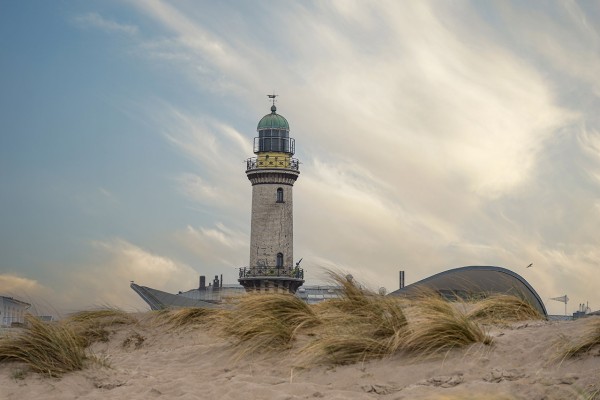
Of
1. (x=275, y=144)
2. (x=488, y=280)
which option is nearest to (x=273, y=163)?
(x=275, y=144)

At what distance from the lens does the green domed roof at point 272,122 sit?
6688 centimetres

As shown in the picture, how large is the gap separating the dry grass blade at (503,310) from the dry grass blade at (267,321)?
2093 millimetres

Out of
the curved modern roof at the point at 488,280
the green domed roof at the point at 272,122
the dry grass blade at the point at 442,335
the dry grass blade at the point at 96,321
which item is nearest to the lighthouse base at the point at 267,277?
the green domed roof at the point at 272,122

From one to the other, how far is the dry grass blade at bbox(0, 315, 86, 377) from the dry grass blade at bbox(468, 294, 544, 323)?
16.4 ft

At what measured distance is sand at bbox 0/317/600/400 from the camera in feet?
25.6

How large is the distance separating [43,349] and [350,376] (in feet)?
13.5

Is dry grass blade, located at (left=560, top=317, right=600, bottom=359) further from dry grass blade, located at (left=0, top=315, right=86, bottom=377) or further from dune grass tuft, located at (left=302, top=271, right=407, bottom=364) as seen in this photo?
dry grass blade, located at (left=0, top=315, right=86, bottom=377)

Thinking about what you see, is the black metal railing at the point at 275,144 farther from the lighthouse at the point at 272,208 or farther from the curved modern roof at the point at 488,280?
the curved modern roof at the point at 488,280

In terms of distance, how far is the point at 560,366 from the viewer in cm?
812

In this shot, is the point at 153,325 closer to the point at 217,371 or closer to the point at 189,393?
the point at 217,371

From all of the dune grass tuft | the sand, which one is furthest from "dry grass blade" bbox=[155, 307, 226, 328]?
the dune grass tuft

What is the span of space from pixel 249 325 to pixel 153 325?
11.7 feet

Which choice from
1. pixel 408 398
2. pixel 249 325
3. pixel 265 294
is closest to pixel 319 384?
pixel 408 398

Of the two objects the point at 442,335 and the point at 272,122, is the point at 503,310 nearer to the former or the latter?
the point at 442,335
